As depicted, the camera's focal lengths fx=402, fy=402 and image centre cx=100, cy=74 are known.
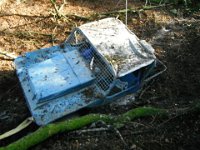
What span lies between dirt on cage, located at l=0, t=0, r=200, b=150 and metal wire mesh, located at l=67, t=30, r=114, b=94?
48 centimetres

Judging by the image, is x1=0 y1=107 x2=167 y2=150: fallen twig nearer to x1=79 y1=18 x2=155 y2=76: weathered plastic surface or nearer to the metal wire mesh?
the metal wire mesh

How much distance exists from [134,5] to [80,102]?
4.08 metres

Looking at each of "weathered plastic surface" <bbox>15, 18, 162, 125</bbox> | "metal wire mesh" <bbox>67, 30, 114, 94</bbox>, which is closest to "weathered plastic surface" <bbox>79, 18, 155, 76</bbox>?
"weathered plastic surface" <bbox>15, 18, 162, 125</bbox>

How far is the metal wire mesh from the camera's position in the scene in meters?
6.57

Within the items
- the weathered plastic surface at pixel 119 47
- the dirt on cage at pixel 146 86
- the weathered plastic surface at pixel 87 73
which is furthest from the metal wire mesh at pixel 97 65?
the dirt on cage at pixel 146 86

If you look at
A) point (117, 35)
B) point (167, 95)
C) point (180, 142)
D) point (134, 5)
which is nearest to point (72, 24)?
point (134, 5)

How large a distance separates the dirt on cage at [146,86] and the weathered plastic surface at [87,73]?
1.21 ft

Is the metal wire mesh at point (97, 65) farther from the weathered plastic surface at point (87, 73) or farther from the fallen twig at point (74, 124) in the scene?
the fallen twig at point (74, 124)

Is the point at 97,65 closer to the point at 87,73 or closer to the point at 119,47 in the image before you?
the point at 87,73

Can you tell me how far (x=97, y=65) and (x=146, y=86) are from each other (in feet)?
3.84

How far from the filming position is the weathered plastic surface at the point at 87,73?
6375 millimetres

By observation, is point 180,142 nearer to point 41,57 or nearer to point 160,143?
point 160,143

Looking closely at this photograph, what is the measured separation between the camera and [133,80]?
6.86 meters

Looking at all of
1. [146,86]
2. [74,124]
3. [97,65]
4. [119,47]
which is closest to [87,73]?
[97,65]
